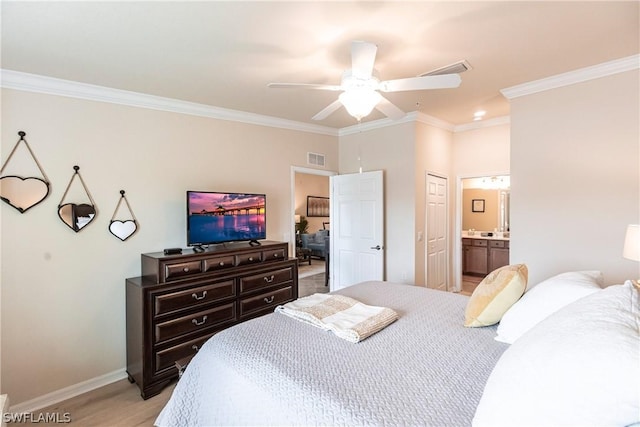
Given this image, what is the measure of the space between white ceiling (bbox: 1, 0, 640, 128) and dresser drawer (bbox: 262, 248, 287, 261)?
166 centimetres

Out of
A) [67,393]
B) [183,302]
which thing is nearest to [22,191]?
[183,302]

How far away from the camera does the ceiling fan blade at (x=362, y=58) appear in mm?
1693

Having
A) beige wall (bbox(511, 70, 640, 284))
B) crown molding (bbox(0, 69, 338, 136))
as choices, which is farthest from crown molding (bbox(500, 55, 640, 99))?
crown molding (bbox(0, 69, 338, 136))

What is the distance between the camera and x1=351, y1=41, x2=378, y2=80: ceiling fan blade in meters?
1.69

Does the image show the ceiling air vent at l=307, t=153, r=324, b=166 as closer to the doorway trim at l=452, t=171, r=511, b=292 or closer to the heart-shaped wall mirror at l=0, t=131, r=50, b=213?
the doorway trim at l=452, t=171, r=511, b=292

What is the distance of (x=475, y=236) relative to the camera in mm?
6156

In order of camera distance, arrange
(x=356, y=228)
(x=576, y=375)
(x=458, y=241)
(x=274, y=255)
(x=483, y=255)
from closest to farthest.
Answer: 1. (x=576, y=375)
2. (x=274, y=255)
3. (x=356, y=228)
4. (x=458, y=241)
5. (x=483, y=255)

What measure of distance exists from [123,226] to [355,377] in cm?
261

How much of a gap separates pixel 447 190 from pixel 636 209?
2.31 metres

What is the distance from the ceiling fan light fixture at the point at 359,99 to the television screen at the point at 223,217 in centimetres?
173

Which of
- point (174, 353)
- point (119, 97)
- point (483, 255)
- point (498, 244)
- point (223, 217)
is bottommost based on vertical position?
point (174, 353)

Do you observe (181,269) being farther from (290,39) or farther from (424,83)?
(424,83)

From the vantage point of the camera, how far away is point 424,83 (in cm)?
197

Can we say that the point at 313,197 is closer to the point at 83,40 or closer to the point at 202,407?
the point at 83,40
